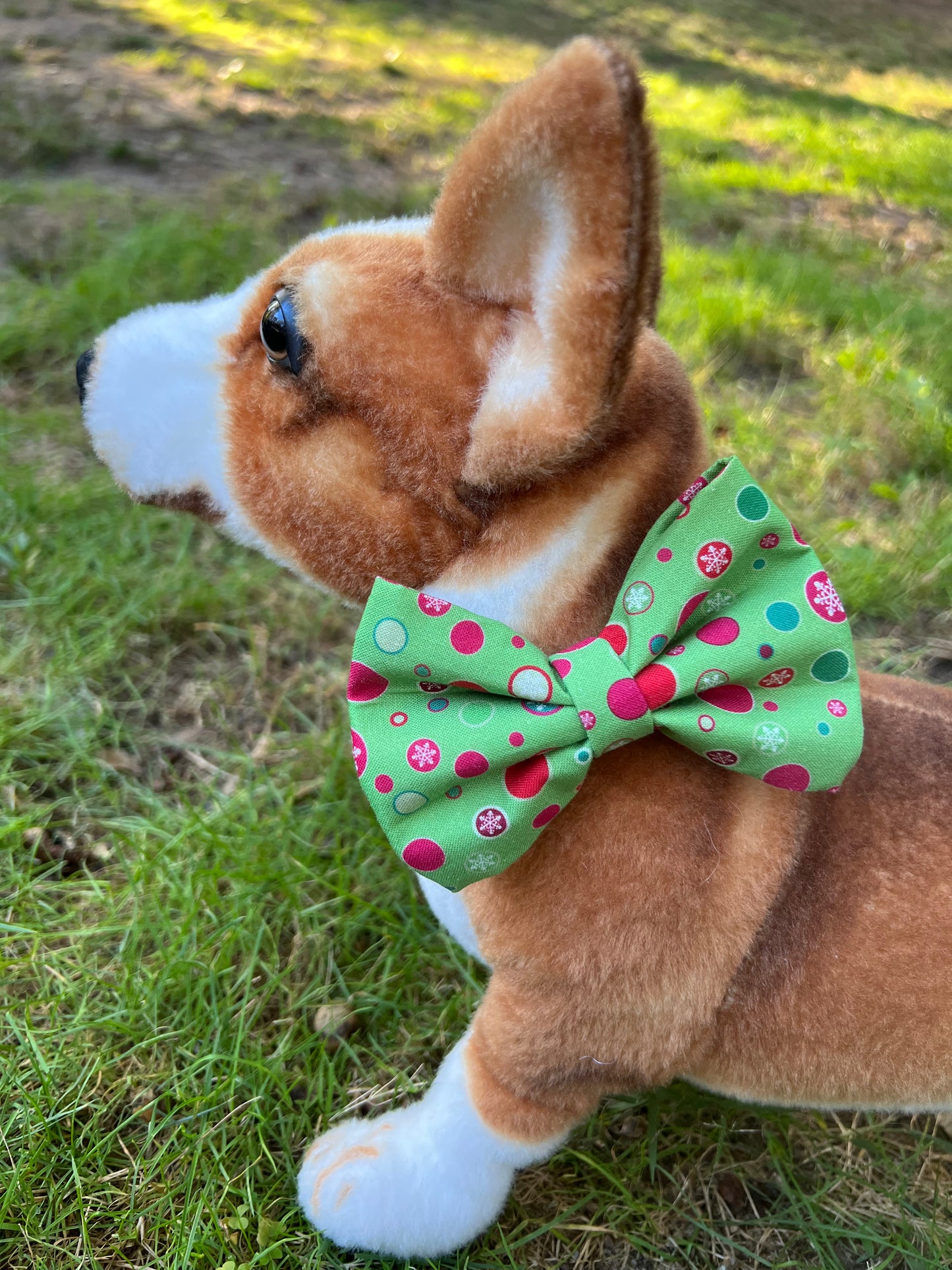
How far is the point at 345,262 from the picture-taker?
0.94 metres

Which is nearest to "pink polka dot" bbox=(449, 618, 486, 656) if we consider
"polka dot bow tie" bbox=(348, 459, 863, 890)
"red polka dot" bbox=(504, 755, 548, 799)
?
"polka dot bow tie" bbox=(348, 459, 863, 890)

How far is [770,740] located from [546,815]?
23 cm

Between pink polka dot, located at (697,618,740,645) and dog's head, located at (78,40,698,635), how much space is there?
14 cm

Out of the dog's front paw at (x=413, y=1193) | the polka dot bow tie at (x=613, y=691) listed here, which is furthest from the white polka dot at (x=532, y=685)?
the dog's front paw at (x=413, y=1193)

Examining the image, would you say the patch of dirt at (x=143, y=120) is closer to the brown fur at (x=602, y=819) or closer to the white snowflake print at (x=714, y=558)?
the brown fur at (x=602, y=819)

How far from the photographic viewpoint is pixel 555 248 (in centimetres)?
76

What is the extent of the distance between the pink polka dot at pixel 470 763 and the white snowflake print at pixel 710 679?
0.72ft

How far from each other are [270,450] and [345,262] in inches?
8.2

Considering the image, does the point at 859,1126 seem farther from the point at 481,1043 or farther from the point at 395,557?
the point at 395,557

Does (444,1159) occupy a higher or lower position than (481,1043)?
lower

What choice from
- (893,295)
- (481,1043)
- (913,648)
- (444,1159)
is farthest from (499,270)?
(893,295)

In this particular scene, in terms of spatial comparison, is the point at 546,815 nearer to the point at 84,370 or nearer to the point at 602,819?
the point at 602,819

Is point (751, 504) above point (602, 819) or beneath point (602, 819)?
above

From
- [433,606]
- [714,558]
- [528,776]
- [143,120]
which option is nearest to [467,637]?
[433,606]
